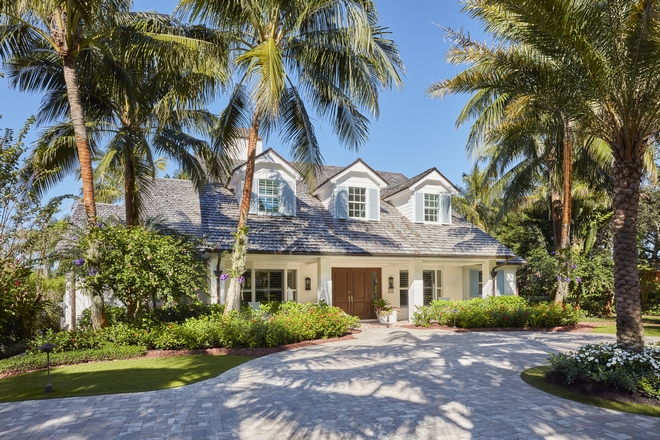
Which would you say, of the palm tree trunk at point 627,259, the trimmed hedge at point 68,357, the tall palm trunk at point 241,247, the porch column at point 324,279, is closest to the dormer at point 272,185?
the porch column at point 324,279

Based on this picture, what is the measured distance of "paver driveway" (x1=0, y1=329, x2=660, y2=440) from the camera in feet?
19.8

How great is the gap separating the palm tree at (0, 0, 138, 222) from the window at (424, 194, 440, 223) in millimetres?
14202

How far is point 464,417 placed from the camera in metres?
6.58

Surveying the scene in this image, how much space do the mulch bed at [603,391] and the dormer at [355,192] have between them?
41.5 feet

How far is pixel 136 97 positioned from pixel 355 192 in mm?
9842

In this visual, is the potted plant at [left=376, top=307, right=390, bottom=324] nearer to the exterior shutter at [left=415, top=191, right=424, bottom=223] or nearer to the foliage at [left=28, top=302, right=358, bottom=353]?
the exterior shutter at [left=415, top=191, right=424, bottom=223]

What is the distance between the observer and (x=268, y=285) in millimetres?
18797

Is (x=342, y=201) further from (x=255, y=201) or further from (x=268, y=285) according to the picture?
(x=268, y=285)

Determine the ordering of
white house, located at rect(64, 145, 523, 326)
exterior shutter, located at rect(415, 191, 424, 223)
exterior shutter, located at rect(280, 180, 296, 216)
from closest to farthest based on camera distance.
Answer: white house, located at rect(64, 145, 523, 326) < exterior shutter, located at rect(280, 180, 296, 216) < exterior shutter, located at rect(415, 191, 424, 223)

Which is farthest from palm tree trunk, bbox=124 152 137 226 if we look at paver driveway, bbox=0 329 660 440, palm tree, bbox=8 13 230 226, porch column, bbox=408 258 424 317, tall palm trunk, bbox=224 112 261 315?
porch column, bbox=408 258 424 317

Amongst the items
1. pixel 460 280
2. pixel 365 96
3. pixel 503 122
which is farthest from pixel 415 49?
pixel 460 280

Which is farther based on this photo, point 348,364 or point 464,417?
point 348,364

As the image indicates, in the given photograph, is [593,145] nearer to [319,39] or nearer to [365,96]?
[365,96]

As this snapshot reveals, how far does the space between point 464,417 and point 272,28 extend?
11.1m
